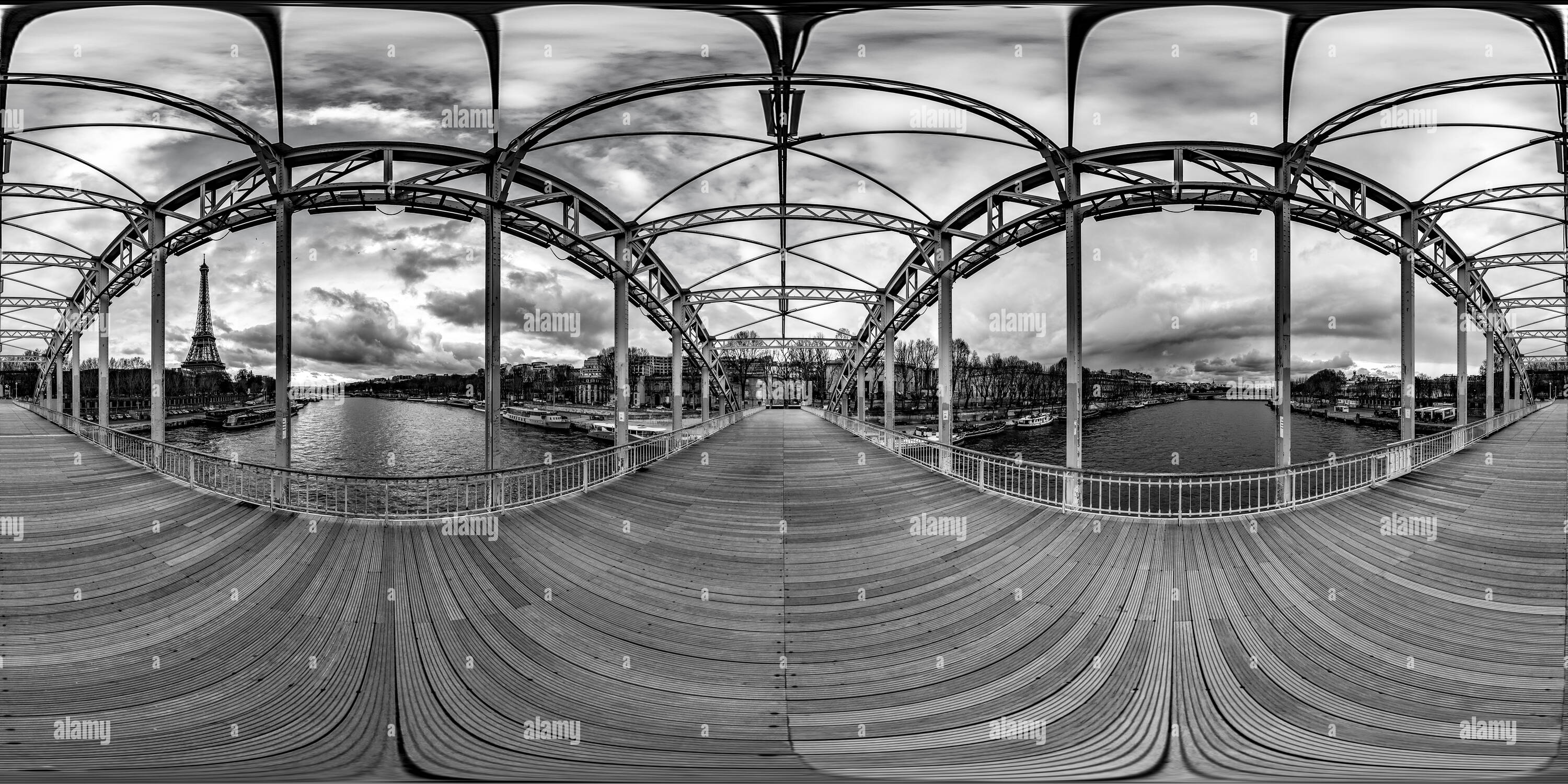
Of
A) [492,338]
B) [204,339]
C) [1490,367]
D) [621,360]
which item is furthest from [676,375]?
[204,339]

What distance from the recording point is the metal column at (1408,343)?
33.0 ft

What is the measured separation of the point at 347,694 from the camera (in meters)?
4.04

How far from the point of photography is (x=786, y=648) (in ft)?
14.5

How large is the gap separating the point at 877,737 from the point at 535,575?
11.9 ft

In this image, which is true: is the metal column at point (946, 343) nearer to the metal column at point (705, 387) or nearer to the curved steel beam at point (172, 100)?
the curved steel beam at point (172, 100)

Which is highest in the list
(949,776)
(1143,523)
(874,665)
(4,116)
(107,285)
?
(4,116)

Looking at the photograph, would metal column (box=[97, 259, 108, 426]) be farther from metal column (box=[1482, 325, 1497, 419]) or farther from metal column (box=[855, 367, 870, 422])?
metal column (box=[1482, 325, 1497, 419])

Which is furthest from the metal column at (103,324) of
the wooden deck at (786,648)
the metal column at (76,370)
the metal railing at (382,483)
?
the wooden deck at (786,648)

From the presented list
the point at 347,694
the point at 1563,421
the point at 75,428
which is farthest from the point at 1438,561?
the point at 1563,421

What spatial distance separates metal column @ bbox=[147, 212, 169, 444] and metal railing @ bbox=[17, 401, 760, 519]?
0.46 metres

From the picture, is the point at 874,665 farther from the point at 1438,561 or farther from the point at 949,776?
the point at 1438,561

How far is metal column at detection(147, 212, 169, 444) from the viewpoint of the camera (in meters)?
10.7

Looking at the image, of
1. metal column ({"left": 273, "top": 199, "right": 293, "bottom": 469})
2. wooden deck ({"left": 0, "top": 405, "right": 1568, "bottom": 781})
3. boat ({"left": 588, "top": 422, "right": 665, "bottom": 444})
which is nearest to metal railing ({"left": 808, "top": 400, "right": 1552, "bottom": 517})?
wooden deck ({"left": 0, "top": 405, "right": 1568, "bottom": 781})

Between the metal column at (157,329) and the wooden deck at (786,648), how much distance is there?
4461mm
